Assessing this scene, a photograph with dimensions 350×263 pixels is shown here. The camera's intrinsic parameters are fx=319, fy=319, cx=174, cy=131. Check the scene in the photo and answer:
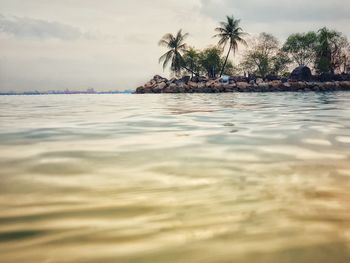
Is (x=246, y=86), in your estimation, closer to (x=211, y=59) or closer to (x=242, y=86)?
(x=242, y=86)

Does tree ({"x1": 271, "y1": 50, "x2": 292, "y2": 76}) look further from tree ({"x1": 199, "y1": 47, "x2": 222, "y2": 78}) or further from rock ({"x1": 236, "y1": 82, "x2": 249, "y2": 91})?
rock ({"x1": 236, "y1": 82, "x2": 249, "y2": 91})

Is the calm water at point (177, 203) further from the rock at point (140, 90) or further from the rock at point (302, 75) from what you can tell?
the rock at point (140, 90)

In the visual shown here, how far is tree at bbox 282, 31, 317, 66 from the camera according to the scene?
47.1m

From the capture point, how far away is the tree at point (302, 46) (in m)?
47.1

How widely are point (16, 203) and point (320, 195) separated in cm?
153

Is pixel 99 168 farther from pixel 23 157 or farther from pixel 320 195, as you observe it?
pixel 320 195

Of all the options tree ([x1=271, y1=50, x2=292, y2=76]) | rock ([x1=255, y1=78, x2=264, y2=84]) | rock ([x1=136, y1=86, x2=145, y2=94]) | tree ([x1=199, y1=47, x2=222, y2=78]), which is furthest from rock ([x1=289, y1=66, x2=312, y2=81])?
rock ([x1=136, y1=86, x2=145, y2=94])

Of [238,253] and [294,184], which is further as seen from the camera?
[294,184]

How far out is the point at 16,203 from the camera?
156 centimetres

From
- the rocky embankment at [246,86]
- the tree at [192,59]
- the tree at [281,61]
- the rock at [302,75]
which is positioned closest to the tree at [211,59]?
the tree at [192,59]

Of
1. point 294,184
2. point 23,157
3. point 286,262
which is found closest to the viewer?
point 286,262

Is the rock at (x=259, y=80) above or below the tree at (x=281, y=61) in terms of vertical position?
below

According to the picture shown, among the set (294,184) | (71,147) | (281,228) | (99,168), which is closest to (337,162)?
(294,184)

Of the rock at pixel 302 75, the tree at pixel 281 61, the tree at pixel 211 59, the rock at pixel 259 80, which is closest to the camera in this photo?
the rock at pixel 259 80
